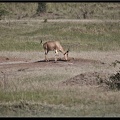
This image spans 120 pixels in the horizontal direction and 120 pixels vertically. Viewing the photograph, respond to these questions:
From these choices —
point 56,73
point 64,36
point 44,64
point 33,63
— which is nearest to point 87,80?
point 56,73

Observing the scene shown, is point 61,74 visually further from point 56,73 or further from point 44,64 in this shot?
point 44,64

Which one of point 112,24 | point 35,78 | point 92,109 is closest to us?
point 92,109

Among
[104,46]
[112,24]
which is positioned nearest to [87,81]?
[104,46]

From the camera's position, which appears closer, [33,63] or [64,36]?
[33,63]

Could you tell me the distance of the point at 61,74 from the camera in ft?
61.4

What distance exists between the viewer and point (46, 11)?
2320 inches

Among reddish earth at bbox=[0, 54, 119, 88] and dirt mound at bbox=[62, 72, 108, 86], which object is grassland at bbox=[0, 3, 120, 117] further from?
dirt mound at bbox=[62, 72, 108, 86]

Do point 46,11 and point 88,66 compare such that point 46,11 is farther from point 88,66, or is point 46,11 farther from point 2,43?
point 88,66

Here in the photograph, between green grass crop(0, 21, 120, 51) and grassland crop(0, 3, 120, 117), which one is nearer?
grassland crop(0, 3, 120, 117)

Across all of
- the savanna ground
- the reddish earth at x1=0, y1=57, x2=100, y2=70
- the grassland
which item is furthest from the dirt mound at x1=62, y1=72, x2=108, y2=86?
the reddish earth at x1=0, y1=57, x2=100, y2=70

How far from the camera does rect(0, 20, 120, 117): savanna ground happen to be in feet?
40.2

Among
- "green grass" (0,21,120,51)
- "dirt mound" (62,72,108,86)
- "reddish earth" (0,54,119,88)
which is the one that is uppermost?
"green grass" (0,21,120,51)

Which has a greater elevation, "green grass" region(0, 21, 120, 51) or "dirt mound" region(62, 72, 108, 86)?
"green grass" region(0, 21, 120, 51)

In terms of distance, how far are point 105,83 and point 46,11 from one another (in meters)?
43.6
